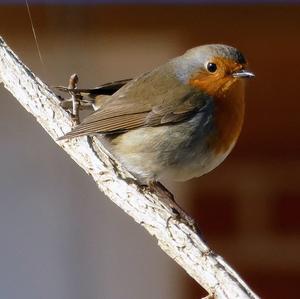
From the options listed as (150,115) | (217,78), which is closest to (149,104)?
(150,115)

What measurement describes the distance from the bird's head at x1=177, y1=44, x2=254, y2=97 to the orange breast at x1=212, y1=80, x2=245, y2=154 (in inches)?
0.7

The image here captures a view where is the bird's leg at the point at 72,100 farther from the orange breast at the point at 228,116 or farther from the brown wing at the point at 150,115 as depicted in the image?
the orange breast at the point at 228,116

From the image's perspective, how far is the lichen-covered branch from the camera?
3516mm

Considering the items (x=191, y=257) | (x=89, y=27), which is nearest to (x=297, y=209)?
(x=89, y=27)

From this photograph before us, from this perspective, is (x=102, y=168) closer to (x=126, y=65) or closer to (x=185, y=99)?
(x=185, y=99)

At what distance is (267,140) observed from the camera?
690cm

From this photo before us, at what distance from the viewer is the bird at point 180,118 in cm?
414

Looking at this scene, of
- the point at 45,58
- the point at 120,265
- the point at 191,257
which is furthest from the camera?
the point at 120,265

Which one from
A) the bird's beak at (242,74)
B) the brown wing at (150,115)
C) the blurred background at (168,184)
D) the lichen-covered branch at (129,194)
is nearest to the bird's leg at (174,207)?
the lichen-covered branch at (129,194)

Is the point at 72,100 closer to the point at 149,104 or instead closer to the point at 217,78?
the point at 149,104

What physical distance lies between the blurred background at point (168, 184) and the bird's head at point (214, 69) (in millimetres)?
2449

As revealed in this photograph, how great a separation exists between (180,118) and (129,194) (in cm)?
45

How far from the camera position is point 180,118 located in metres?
4.21

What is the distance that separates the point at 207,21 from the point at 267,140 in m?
0.73
